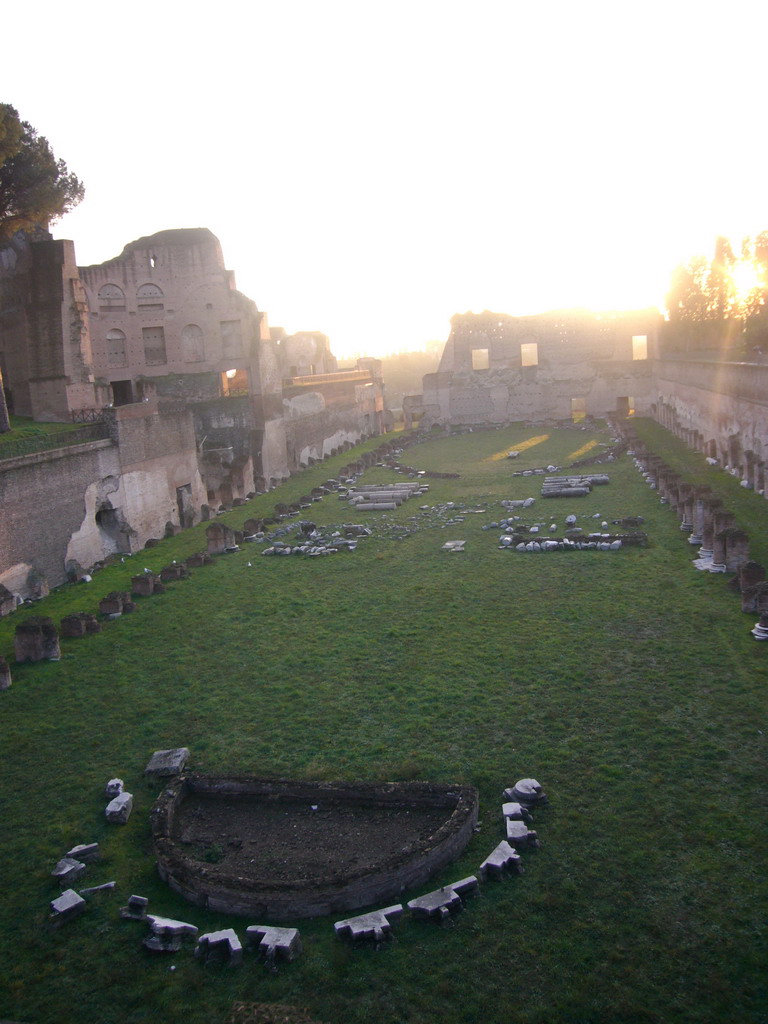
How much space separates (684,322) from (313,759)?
1718 inches

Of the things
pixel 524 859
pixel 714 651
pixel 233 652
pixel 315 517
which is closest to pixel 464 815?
pixel 524 859

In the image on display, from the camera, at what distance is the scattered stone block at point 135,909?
17.3ft

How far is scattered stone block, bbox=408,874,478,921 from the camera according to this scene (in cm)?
498

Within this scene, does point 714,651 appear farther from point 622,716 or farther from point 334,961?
point 334,961

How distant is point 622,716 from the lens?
746cm

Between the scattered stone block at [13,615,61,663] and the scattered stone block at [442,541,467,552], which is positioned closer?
the scattered stone block at [13,615,61,663]

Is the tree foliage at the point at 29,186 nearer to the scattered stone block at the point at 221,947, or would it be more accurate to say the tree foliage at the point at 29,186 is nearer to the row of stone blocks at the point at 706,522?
the row of stone blocks at the point at 706,522

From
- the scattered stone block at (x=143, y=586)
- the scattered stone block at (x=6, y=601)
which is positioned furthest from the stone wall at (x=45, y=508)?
the scattered stone block at (x=143, y=586)

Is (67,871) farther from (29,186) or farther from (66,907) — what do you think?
(29,186)

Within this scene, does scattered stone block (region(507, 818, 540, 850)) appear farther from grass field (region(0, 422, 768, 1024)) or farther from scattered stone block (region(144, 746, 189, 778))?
scattered stone block (region(144, 746, 189, 778))

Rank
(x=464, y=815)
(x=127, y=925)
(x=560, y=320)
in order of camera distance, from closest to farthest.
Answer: (x=127, y=925)
(x=464, y=815)
(x=560, y=320)

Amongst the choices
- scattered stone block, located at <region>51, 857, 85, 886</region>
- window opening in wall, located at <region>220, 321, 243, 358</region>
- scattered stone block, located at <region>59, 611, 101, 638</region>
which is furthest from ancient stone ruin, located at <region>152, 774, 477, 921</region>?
window opening in wall, located at <region>220, 321, 243, 358</region>

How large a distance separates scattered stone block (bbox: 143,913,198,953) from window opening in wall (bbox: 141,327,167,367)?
100ft

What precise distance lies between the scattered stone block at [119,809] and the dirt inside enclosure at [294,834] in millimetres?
390
